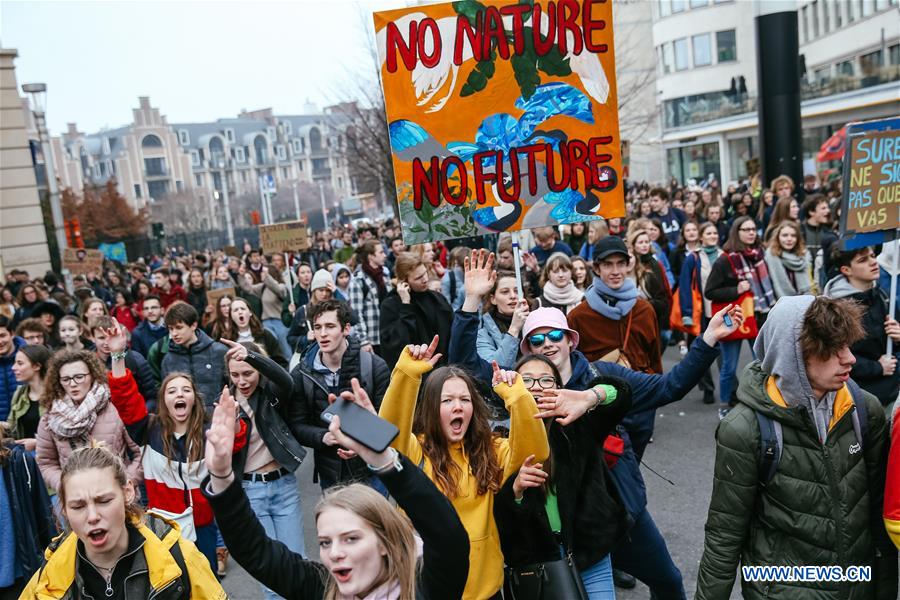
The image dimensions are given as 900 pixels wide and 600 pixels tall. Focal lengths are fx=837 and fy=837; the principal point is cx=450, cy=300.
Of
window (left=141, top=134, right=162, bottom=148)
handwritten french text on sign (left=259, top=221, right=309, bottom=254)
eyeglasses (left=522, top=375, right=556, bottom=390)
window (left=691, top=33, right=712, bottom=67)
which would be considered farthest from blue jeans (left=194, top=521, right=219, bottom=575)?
window (left=141, top=134, right=162, bottom=148)

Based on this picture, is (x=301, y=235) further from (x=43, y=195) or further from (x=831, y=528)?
(x=43, y=195)

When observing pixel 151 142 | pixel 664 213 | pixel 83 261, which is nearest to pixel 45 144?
pixel 83 261

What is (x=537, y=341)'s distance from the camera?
4.17 m

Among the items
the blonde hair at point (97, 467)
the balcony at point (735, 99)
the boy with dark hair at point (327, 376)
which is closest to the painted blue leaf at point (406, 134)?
the boy with dark hair at point (327, 376)

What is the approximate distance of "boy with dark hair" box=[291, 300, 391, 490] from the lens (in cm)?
497

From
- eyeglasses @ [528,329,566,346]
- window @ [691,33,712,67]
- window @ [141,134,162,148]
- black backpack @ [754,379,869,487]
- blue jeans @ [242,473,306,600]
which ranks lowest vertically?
blue jeans @ [242,473,306,600]

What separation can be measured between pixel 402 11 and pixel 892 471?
11.9ft

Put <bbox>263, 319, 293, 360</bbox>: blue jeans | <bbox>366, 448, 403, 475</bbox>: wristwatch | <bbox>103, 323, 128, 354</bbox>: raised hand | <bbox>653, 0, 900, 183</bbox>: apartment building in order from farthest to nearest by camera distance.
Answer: <bbox>653, 0, 900, 183</bbox>: apartment building < <bbox>263, 319, 293, 360</bbox>: blue jeans < <bbox>103, 323, 128, 354</bbox>: raised hand < <bbox>366, 448, 403, 475</bbox>: wristwatch

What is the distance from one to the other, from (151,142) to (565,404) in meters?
111

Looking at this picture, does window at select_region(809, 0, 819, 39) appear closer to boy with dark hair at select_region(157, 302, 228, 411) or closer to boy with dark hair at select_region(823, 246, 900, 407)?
boy with dark hair at select_region(823, 246, 900, 407)

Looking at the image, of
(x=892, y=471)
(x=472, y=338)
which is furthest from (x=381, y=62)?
(x=892, y=471)

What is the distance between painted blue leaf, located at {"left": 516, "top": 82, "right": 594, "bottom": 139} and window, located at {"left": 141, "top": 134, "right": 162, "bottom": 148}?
108 m

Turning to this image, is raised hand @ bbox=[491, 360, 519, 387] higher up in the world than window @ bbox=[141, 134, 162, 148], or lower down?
lower down

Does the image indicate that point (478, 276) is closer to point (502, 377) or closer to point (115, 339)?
point (502, 377)
